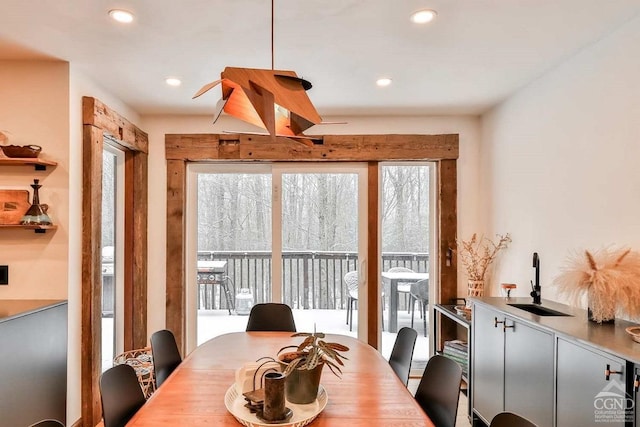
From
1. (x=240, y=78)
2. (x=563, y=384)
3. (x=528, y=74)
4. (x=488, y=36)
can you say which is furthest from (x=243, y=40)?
(x=563, y=384)

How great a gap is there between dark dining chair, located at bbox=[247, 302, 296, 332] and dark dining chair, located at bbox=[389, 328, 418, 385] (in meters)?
0.94

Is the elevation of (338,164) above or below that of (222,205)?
above

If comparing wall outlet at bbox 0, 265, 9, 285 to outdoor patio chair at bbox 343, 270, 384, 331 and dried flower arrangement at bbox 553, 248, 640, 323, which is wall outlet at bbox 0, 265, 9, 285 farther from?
dried flower arrangement at bbox 553, 248, 640, 323

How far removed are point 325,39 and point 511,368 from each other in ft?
7.27

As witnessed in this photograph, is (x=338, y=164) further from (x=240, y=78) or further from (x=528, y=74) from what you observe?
(x=240, y=78)

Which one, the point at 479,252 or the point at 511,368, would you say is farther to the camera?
the point at 479,252

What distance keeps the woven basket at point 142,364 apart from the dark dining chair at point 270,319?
0.82m

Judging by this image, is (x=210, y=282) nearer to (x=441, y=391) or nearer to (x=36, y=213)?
(x=36, y=213)

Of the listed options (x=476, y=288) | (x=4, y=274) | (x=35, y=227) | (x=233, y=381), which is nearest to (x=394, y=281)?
(x=476, y=288)

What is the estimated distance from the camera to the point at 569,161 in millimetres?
2602

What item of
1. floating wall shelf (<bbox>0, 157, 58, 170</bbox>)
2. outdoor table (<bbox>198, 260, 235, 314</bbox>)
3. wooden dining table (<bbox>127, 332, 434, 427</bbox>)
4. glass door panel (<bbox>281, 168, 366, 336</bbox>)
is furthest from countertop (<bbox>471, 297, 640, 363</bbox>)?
floating wall shelf (<bbox>0, 157, 58, 170</bbox>)

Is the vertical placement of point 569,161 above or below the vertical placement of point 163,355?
above

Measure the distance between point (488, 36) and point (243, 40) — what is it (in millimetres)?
1410

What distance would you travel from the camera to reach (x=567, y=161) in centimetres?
262
